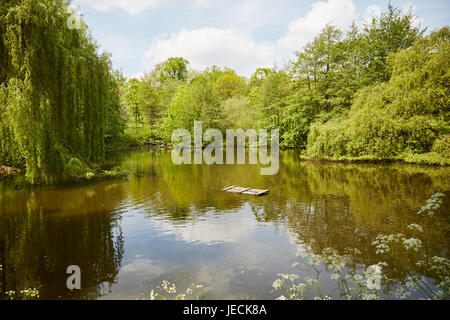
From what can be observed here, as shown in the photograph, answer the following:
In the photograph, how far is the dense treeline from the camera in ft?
66.2

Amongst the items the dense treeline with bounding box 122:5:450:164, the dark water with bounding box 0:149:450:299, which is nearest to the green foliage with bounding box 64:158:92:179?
the dark water with bounding box 0:149:450:299

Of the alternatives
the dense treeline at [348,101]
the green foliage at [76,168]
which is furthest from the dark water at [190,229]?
the dense treeline at [348,101]

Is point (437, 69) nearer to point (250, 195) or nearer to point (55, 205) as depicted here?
point (250, 195)

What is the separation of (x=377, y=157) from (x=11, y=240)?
22023 millimetres

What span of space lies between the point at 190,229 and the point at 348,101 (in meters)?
26.2

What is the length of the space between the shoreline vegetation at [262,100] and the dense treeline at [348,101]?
93 mm

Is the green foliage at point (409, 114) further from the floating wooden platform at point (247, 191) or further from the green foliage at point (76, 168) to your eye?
the green foliage at point (76, 168)

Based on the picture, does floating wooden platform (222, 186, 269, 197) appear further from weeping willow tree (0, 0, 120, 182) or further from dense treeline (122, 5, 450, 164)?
dense treeline (122, 5, 450, 164)

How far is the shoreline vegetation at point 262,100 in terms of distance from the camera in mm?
11453

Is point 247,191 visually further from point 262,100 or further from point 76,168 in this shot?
point 262,100

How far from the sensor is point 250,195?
42.2 ft

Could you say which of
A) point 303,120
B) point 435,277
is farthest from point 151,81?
point 435,277

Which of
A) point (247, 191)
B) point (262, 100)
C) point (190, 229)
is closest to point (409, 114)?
point (247, 191)

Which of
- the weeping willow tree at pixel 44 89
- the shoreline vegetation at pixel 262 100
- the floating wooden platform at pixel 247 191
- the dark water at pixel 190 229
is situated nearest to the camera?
the dark water at pixel 190 229
